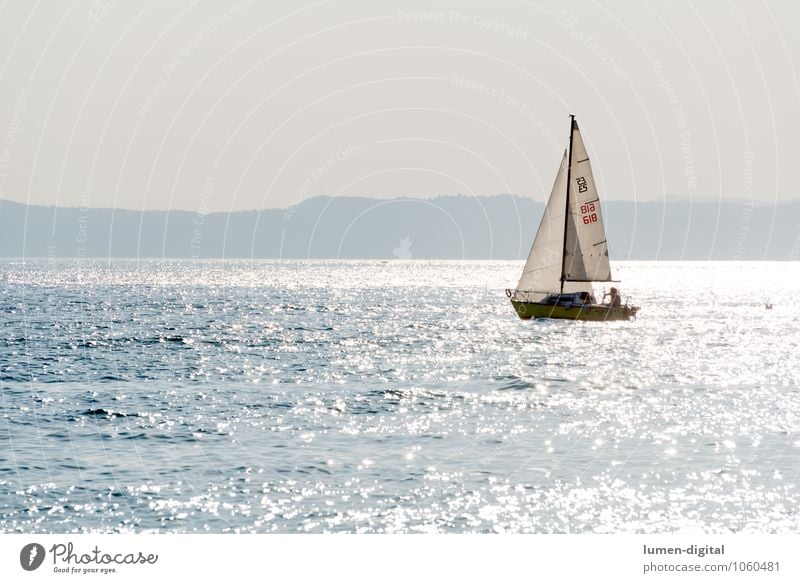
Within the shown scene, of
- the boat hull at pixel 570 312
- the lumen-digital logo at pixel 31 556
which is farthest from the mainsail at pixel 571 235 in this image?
the lumen-digital logo at pixel 31 556

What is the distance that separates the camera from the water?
25438 mm

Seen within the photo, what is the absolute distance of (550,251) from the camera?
95.2 m

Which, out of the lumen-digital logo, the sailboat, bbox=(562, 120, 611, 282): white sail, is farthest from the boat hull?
the lumen-digital logo

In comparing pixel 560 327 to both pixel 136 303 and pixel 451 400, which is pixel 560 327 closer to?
pixel 451 400

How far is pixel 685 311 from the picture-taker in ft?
489

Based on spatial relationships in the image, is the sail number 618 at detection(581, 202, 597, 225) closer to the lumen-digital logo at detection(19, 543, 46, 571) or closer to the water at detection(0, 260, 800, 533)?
the water at detection(0, 260, 800, 533)

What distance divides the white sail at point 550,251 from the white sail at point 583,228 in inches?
38.7

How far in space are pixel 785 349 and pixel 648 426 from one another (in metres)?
47.0

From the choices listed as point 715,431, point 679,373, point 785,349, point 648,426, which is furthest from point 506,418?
point 785,349

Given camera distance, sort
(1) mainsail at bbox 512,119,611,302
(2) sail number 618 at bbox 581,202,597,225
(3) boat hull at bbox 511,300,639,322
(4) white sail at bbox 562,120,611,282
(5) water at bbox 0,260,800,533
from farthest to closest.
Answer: (3) boat hull at bbox 511,300,639,322, (2) sail number 618 at bbox 581,202,597,225, (1) mainsail at bbox 512,119,611,302, (4) white sail at bbox 562,120,611,282, (5) water at bbox 0,260,800,533

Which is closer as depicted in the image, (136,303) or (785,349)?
(785,349)

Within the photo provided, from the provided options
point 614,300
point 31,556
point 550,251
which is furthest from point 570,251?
point 31,556

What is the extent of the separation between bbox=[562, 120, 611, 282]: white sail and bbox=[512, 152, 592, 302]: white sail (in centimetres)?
98

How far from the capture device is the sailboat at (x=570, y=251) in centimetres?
9256
